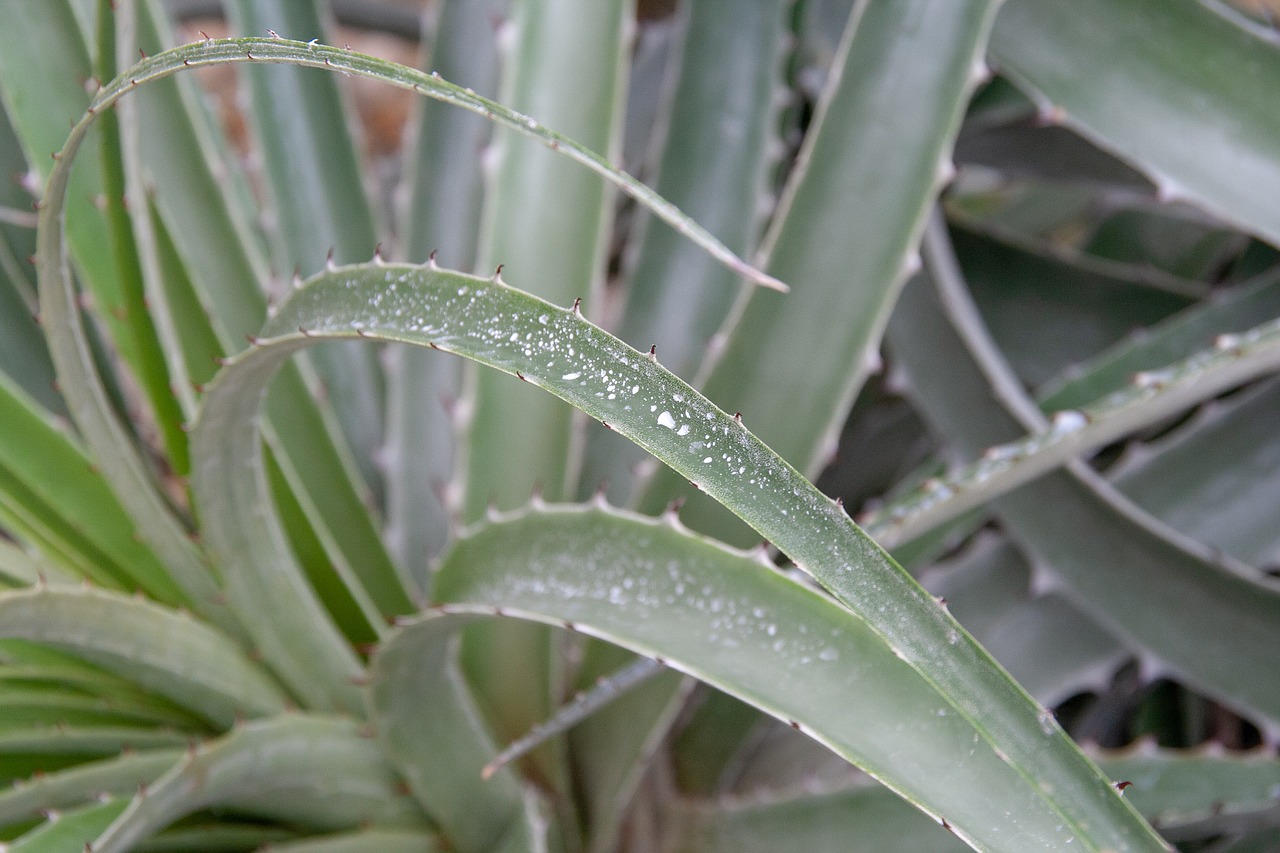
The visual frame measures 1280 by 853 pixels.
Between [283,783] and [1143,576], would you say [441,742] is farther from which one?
[1143,576]

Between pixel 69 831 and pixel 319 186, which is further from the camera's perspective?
Result: pixel 319 186

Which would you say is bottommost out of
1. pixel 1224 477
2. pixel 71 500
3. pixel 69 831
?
pixel 69 831

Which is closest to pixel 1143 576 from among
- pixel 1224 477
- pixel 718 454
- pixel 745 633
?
pixel 1224 477

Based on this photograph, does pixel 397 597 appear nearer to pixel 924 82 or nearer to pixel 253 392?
pixel 253 392

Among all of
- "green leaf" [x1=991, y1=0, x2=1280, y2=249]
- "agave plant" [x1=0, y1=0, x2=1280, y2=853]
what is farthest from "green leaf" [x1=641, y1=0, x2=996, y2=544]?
"green leaf" [x1=991, y1=0, x2=1280, y2=249]

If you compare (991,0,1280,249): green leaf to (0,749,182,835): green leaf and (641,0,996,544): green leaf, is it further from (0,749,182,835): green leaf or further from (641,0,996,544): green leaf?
(0,749,182,835): green leaf

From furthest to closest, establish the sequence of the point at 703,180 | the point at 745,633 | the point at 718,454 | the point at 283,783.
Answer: the point at 703,180, the point at 283,783, the point at 745,633, the point at 718,454

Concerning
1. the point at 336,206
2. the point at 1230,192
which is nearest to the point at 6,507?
the point at 336,206
